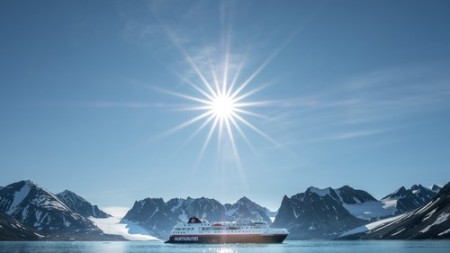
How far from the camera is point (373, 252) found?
145500 millimetres

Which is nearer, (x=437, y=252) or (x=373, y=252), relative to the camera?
(x=437, y=252)

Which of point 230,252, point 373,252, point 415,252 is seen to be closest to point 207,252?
point 230,252

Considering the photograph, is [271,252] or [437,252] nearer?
[437,252]

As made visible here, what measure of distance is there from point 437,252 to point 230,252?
63.0 metres

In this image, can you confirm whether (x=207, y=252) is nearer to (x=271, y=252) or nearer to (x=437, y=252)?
(x=271, y=252)

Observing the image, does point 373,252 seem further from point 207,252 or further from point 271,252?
point 207,252

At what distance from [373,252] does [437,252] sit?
72.9 feet

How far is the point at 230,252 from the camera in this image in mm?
149625

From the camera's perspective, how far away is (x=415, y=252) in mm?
133125

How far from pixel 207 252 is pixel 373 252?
54.8 metres

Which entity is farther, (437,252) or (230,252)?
(230,252)

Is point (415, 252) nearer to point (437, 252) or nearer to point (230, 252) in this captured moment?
point (437, 252)

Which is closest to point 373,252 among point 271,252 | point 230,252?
point 271,252

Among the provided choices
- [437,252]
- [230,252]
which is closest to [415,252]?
[437,252]
